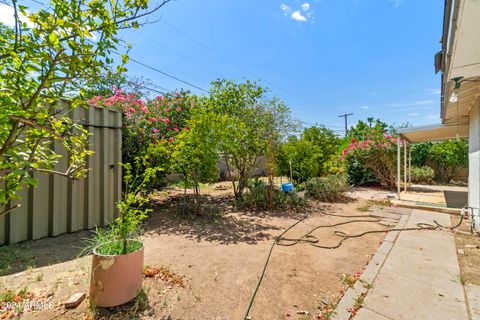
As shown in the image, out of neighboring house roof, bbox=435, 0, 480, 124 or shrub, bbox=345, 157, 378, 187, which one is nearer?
neighboring house roof, bbox=435, 0, 480, 124

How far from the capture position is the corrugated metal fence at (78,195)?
3170 mm

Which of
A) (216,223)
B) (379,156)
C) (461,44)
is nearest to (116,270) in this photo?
(216,223)

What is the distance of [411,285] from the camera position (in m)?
2.39

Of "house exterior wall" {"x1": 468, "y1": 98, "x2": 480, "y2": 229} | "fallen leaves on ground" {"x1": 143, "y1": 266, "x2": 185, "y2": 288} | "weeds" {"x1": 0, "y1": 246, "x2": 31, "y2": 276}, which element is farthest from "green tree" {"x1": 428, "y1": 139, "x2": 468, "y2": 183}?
"weeds" {"x1": 0, "y1": 246, "x2": 31, "y2": 276}

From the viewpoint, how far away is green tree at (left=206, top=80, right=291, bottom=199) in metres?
6.32

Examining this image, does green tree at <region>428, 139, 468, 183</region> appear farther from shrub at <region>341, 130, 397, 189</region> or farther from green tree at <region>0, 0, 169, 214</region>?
green tree at <region>0, 0, 169, 214</region>

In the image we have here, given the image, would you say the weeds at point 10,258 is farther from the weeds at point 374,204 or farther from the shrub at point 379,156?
the shrub at point 379,156

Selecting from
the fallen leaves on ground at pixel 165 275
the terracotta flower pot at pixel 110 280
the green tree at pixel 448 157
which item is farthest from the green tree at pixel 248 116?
the green tree at pixel 448 157

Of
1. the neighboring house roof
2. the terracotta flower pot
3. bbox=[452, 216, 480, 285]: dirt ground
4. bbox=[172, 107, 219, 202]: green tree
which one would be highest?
the neighboring house roof

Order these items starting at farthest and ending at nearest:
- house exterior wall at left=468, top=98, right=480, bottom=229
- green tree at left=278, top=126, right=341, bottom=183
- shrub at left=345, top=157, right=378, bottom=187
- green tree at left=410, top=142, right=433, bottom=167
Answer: green tree at left=410, top=142, right=433, bottom=167 → shrub at left=345, top=157, right=378, bottom=187 → green tree at left=278, top=126, right=341, bottom=183 → house exterior wall at left=468, top=98, right=480, bottom=229

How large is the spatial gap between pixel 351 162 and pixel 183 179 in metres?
9.28

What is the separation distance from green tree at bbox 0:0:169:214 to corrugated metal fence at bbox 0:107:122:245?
175 centimetres

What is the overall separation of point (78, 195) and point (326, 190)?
684cm

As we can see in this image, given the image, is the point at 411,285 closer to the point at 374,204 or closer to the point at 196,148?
the point at 196,148
